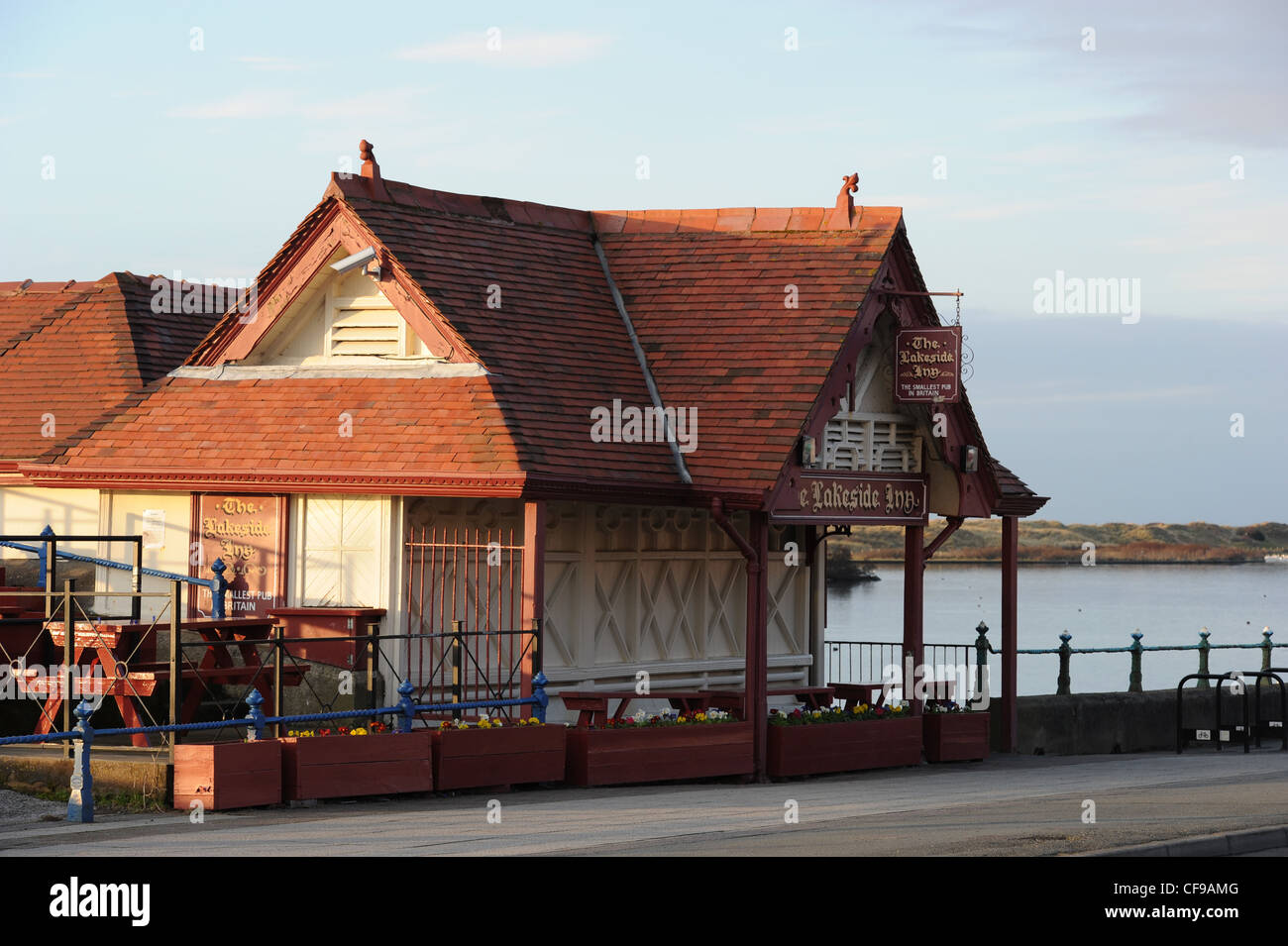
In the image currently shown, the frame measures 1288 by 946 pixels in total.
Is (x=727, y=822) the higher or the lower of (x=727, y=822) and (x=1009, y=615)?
the lower

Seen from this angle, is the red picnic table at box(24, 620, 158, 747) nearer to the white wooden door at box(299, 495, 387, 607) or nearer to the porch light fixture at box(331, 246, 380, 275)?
the white wooden door at box(299, 495, 387, 607)

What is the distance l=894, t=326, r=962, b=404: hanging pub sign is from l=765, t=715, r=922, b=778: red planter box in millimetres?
3697

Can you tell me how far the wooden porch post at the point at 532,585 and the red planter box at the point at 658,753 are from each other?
76 cm

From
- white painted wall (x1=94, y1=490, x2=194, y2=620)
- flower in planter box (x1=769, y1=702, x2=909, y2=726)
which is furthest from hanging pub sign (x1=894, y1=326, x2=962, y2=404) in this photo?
white painted wall (x1=94, y1=490, x2=194, y2=620)

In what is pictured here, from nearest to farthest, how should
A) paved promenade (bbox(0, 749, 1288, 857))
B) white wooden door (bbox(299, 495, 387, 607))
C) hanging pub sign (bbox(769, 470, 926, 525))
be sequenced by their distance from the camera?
paved promenade (bbox(0, 749, 1288, 857)) < white wooden door (bbox(299, 495, 387, 607)) < hanging pub sign (bbox(769, 470, 926, 525))

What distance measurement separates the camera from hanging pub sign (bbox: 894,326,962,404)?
818 inches

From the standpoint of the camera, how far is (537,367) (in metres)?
19.9

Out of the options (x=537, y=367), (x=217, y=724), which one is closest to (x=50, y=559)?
(x=217, y=724)

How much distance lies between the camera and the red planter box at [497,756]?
16609 mm

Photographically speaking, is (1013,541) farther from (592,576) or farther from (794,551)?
(592,576)

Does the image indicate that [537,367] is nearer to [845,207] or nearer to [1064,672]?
[845,207]

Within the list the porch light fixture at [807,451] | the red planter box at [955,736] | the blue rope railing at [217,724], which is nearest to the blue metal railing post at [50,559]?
the blue rope railing at [217,724]

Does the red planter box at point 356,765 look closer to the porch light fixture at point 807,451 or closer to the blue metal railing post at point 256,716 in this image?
the blue metal railing post at point 256,716

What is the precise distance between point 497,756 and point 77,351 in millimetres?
12410
